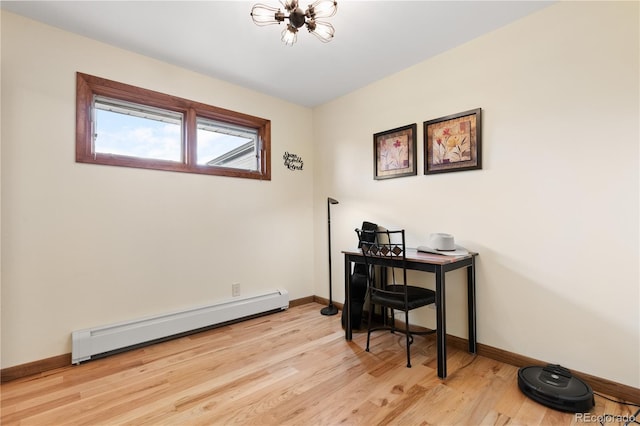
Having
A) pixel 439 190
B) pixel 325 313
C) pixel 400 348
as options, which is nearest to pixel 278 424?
pixel 400 348

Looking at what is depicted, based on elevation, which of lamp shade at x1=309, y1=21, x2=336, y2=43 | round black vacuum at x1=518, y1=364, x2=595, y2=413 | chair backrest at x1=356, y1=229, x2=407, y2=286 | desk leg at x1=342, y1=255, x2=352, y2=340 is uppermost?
lamp shade at x1=309, y1=21, x2=336, y2=43

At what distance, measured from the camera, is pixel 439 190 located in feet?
8.60

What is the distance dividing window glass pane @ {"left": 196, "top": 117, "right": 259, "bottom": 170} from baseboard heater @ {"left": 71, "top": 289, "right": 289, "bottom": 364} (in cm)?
148

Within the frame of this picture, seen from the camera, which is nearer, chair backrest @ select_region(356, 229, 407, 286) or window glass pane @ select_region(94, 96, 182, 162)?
chair backrest @ select_region(356, 229, 407, 286)

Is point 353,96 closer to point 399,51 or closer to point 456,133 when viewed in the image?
point 399,51

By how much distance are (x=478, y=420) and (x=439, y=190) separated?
5.55ft

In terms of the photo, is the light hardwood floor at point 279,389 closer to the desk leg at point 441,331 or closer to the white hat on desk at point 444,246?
the desk leg at point 441,331

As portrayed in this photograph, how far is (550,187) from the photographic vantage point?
79.9 inches

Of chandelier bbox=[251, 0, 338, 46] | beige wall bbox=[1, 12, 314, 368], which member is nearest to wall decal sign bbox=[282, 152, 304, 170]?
beige wall bbox=[1, 12, 314, 368]

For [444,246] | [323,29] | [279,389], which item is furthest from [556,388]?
[323,29]

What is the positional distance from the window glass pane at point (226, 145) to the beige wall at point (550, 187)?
6.14ft

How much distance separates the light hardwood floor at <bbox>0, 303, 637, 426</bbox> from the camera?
1.63m

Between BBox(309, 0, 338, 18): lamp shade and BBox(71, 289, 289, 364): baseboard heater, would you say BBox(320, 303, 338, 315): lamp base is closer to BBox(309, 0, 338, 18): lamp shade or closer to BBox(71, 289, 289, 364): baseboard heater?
BBox(71, 289, 289, 364): baseboard heater

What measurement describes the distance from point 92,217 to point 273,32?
207 cm
